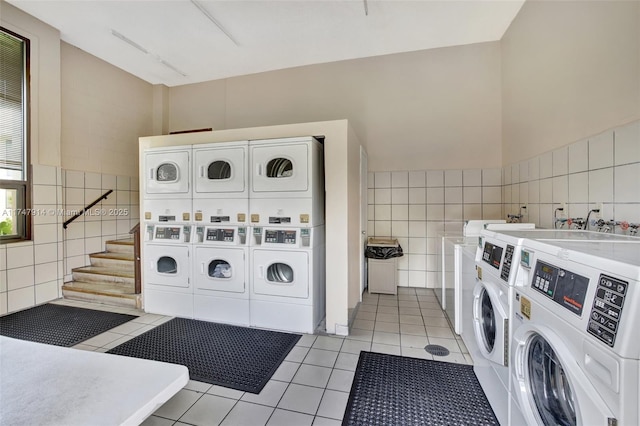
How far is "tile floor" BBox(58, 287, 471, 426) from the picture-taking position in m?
1.73

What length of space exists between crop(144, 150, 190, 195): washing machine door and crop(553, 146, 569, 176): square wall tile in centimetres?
365

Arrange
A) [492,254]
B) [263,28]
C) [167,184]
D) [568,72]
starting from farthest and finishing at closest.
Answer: [263,28] → [167,184] → [568,72] → [492,254]

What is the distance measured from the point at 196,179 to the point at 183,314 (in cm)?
153

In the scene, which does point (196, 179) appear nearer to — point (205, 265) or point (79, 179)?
point (205, 265)

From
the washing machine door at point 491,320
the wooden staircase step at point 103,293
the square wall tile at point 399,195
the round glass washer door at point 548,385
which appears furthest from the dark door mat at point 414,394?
the wooden staircase step at point 103,293

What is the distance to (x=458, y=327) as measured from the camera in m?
2.66

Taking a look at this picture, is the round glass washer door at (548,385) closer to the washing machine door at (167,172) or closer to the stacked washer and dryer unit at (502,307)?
the stacked washer and dryer unit at (502,307)

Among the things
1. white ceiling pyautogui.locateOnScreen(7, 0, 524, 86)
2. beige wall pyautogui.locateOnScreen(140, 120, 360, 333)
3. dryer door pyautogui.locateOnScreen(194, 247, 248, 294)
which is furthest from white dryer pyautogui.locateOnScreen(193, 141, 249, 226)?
white ceiling pyautogui.locateOnScreen(7, 0, 524, 86)

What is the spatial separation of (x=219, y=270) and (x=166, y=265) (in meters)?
0.73

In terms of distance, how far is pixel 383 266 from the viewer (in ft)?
13.0

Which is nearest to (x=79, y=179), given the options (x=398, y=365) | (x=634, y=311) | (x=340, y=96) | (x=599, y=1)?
(x=340, y=96)

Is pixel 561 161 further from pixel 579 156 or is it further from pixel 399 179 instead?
pixel 399 179

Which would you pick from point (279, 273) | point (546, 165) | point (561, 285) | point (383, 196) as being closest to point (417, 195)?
point (383, 196)

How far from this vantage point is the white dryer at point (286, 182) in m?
2.75
